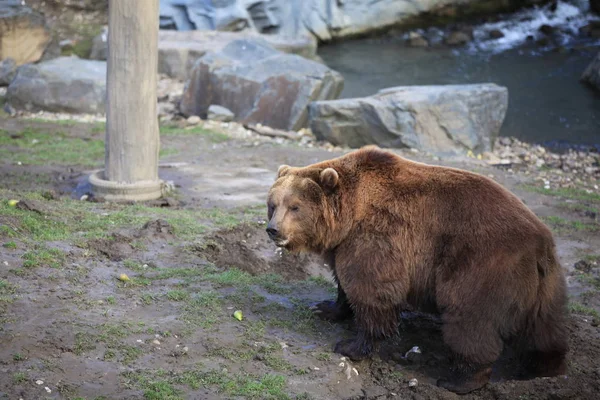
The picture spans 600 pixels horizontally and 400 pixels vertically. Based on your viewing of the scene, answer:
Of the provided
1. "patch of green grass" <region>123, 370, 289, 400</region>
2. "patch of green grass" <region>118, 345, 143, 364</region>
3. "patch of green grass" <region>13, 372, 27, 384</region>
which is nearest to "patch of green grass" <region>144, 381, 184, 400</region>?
"patch of green grass" <region>123, 370, 289, 400</region>

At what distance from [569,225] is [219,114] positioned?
22.9 ft

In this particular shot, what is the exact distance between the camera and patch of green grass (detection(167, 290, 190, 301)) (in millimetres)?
5910

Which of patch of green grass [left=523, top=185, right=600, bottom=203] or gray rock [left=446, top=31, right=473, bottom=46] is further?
gray rock [left=446, top=31, right=473, bottom=46]

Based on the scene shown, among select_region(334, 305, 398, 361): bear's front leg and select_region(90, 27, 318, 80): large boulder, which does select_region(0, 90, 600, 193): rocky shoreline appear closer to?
select_region(90, 27, 318, 80): large boulder

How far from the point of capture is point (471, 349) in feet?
16.5

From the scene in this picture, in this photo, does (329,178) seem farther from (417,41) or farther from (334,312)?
(417,41)

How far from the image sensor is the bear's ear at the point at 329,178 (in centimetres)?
540

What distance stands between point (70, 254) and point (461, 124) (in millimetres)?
8188

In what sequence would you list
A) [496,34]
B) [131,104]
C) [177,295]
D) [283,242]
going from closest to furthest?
[283,242] → [177,295] → [131,104] → [496,34]

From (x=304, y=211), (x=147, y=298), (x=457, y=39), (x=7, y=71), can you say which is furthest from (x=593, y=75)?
(x=147, y=298)

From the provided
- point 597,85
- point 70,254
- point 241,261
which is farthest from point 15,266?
point 597,85

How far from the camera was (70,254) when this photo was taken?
6422mm

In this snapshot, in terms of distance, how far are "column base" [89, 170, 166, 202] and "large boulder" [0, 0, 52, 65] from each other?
888 cm

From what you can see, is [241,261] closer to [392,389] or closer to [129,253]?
[129,253]
